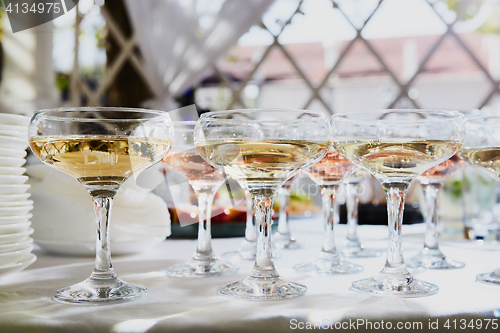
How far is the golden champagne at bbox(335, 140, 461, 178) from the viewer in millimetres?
431

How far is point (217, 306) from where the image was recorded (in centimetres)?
37

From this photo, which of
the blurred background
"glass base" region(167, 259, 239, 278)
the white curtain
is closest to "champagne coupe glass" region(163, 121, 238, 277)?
"glass base" region(167, 259, 239, 278)

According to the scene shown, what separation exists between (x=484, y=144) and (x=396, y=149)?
5.1 inches

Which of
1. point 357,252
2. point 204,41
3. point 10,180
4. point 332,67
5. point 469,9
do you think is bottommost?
point 357,252

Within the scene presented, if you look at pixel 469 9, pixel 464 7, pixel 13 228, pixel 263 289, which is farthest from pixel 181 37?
pixel 263 289

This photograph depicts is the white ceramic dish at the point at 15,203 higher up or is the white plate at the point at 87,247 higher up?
the white ceramic dish at the point at 15,203

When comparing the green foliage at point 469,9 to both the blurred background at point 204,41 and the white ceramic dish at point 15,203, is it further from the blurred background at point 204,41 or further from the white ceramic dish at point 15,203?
the white ceramic dish at point 15,203

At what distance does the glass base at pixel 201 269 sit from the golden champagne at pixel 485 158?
0.28 m

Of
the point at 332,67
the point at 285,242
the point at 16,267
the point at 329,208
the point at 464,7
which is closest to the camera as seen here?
the point at 16,267

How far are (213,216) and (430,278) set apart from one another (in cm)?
45

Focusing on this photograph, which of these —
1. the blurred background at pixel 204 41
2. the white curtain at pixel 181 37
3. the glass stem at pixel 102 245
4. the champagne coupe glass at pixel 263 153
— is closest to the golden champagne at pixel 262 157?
the champagne coupe glass at pixel 263 153

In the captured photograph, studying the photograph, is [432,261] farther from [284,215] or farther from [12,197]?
[12,197]

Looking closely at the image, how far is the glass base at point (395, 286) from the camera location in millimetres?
406

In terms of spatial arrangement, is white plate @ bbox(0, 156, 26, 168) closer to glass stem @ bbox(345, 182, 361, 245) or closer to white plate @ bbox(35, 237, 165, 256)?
white plate @ bbox(35, 237, 165, 256)
